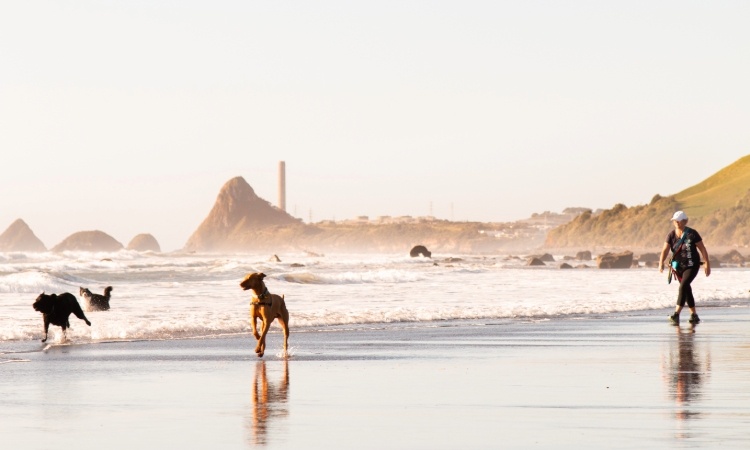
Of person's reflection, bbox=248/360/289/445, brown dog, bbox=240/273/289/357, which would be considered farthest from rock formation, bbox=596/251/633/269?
person's reflection, bbox=248/360/289/445

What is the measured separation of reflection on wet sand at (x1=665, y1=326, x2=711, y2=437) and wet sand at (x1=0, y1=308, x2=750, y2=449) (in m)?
0.02

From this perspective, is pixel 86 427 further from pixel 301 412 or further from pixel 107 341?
pixel 107 341

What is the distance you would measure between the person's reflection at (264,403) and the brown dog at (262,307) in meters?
1.46

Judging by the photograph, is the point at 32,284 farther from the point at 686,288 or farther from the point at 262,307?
the point at 262,307

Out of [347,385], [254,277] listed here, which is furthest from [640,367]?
Result: [254,277]

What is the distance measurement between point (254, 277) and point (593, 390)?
488cm

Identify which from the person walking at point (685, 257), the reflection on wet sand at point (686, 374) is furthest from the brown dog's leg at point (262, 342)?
the person walking at point (685, 257)

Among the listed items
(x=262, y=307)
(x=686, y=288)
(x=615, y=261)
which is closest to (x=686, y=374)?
(x=262, y=307)

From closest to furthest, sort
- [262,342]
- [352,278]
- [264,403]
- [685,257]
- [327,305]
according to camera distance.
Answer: [264,403] → [262,342] → [685,257] → [327,305] → [352,278]

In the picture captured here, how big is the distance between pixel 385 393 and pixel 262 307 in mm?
4179

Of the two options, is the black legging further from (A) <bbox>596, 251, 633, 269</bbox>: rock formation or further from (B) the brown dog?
(A) <bbox>596, 251, 633, 269</bbox>: rock formation

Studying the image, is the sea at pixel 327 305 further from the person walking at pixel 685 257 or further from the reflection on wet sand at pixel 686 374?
the reflection on wet sand at pixel 686 374

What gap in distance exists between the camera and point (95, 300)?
22.5 metres

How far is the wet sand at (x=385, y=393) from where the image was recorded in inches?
308
